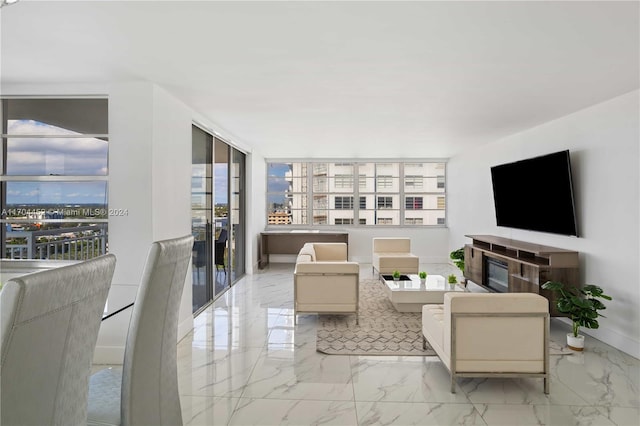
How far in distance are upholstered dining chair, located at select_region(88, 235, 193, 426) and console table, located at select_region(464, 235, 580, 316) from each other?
3990mm

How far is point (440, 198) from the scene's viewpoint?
922 centimetres

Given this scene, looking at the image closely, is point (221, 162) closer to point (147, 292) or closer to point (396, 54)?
point (396, 54)

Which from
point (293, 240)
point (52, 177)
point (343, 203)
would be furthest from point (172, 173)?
point (343, 203)

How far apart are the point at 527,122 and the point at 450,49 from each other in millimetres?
2933

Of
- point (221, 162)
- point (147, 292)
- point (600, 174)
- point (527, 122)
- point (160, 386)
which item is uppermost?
point (527, 122)

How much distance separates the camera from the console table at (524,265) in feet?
13.6

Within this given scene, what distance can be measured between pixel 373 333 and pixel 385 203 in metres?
Result: 5.56

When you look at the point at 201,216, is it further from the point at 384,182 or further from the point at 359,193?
the point at 384,182

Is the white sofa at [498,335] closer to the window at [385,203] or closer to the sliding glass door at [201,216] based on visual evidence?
the sliding glass door at [201,216]

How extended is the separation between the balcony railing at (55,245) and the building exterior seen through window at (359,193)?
18.8 feet

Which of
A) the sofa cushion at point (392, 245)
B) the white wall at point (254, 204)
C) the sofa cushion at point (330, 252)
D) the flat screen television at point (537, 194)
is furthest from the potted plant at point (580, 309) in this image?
the white wall at point (254, 204)

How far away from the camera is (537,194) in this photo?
4.79 metres

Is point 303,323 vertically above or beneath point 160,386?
beneath

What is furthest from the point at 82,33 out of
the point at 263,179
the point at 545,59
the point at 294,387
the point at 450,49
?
the point at 263,179
